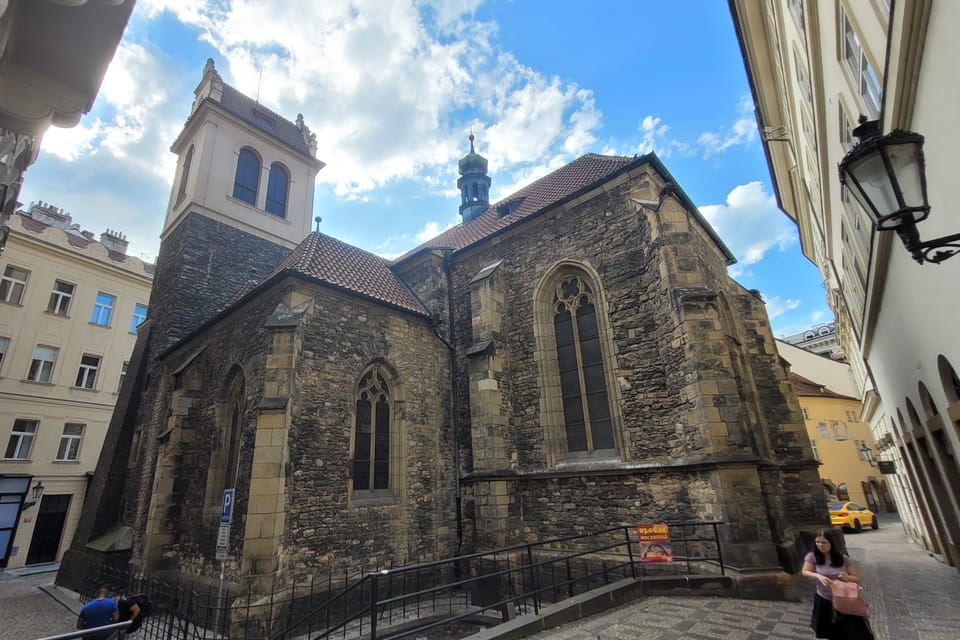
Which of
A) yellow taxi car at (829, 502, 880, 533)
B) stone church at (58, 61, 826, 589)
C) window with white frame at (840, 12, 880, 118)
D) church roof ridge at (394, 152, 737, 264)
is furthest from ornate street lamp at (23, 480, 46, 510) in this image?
yellow taxi car at (829, 502, 880, 533)

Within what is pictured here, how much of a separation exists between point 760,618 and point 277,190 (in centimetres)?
2160

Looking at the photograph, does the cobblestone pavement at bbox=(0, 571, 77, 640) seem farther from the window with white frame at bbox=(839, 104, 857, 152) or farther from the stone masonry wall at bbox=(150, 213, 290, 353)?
the window with white frame at bbox=(839, 104, 857, 152)

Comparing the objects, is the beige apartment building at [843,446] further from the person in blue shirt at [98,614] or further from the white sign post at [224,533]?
the person in blue shirt at [98,614]

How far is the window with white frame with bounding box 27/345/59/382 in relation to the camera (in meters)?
19.4

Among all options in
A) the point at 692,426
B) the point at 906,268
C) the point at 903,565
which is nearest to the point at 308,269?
the point at 692,426

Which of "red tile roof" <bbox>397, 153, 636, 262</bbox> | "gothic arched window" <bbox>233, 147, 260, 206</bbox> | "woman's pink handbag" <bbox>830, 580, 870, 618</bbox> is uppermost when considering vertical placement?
"gothic arched window" <bbox>233, 147, 260, 206</bbox>

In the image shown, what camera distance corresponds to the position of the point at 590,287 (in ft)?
37.1

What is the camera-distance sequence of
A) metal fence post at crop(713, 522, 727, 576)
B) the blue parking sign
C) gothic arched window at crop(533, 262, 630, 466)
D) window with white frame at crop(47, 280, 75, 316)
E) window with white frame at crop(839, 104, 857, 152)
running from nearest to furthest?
window with white frame at crop(839, 104, 857, 152), metal fence post at crop(713, 522, 727, 576), the blue parking sign, gothic arched window at crop(533, 262, 630, 466), window with white frame at crop(47, 280, 75, 316)

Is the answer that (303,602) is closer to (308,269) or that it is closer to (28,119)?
(308,269)

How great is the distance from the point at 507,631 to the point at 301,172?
21216 millimetres

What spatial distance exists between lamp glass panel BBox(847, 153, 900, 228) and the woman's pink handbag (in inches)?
127

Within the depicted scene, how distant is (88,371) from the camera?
69.3 ft

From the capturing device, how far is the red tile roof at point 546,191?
12.7 meters

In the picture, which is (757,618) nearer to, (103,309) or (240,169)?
(240,169)
